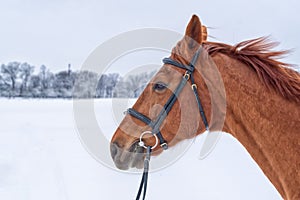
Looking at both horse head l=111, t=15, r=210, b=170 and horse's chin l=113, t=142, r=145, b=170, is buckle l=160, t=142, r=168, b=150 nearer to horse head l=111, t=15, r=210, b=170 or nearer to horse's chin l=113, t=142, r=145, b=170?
horse head l=111, t=15, r=210, b=170

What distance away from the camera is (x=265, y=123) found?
1.90 meters

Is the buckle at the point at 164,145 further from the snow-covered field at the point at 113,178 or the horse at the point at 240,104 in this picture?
the snow-covered field at the point at 113,178

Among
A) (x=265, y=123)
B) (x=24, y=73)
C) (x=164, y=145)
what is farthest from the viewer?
(x=24, y=73)

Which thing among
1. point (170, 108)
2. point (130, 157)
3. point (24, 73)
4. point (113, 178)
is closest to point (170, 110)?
point (170, 108)

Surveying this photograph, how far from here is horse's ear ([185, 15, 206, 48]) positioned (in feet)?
6.18

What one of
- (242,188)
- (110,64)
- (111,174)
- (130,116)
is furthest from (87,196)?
(130,116)

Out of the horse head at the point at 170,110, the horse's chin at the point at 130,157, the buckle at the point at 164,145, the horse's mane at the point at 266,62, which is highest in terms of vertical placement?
the horse's mane at the point at 266,62

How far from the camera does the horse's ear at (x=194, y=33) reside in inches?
74.2

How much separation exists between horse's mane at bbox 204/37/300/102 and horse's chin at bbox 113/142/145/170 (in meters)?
0.79

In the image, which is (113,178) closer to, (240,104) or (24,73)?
(240,104)

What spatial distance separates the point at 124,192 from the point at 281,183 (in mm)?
3312

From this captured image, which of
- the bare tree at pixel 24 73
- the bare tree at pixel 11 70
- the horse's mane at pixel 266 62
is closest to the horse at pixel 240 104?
the horse's mane at pixel 266 62

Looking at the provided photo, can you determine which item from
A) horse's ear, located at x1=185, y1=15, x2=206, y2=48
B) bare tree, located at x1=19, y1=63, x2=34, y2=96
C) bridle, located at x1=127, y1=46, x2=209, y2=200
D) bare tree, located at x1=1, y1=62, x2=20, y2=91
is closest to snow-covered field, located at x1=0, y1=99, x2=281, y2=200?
bridle, located at x1=127, y1=46, x2=209, y2=200

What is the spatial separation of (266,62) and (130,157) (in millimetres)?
1066
